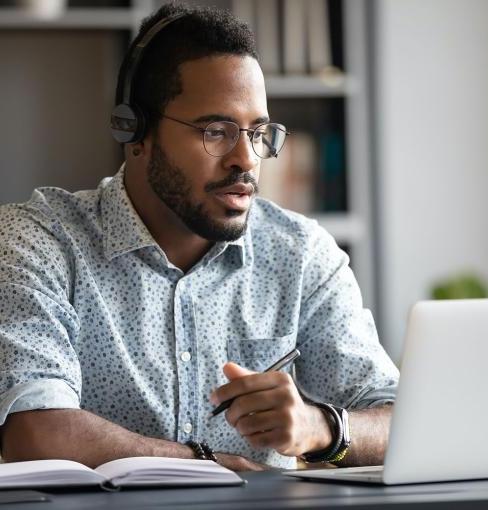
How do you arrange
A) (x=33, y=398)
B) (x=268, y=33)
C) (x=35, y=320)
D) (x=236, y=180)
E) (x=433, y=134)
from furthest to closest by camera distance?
(x=433, y=134), (x=268, y=33), (x=236, y=180), (x=35, y=320), (x=33, y=398)

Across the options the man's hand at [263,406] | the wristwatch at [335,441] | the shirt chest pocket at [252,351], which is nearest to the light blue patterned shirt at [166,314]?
the shirt chest pocket at [252,351]

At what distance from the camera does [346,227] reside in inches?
151

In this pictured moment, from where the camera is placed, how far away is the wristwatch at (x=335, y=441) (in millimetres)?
1548

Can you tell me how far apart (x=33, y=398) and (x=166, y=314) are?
35 cm

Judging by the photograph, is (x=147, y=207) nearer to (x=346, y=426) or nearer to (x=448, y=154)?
(x=346, y=426)

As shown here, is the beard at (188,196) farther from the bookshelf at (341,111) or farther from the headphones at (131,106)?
the bookshelf at (341,111)

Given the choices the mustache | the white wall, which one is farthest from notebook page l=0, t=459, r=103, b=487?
the white wall

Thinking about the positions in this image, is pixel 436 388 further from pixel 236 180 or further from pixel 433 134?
pixel 433 134

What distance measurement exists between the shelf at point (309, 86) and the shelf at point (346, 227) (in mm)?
426

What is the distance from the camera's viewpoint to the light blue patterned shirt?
174 cm

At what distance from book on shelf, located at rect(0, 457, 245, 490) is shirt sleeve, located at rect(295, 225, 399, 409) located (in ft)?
2.04

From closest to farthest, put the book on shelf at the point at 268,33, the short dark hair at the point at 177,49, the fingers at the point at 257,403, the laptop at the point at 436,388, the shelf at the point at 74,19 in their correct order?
the laptop at the point at 436,388, the fingers at the point at 257,403, the short dark hair at the point at 177,49, the shelf at the point at 74,19, the book on shelf at the point at 268,33

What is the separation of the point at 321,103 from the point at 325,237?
6.35ft

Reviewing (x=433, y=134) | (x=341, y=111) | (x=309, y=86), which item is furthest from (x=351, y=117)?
(x=433, y=134)
